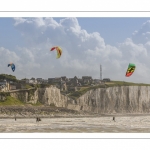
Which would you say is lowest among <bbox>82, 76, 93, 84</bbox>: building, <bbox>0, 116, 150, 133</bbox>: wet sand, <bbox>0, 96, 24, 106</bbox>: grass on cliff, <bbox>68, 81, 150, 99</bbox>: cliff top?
<bbox>0, 116, 150, 133</bbox>: wet sand

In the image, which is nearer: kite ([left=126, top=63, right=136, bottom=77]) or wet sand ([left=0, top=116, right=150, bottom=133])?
wet sand ([left=0, top=116, right=150, bottom=133])

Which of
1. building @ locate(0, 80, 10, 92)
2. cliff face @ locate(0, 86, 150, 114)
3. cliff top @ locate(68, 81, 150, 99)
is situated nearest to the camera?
building @ locate(0, 80, 10, 92)

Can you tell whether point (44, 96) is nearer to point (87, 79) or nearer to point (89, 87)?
point (89, 87)

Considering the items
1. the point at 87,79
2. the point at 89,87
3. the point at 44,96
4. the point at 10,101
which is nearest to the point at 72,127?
the point at 87,79

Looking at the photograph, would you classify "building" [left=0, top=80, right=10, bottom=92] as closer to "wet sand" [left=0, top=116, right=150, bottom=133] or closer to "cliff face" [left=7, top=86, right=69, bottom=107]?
"cliff face" [left=7, top=86, right=69, bottom=107]

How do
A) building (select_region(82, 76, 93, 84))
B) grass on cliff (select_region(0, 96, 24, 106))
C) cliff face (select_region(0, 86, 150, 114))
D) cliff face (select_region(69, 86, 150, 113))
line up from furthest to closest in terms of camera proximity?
1. cliff face (select_region(69, 86, 150, 113))
2. cliff face (select_region(0, 86, 150, 114))
3. grass on cliff (select_region(0, 96, 24, 106))
4. building (select_region(82, 76, 93, 84))

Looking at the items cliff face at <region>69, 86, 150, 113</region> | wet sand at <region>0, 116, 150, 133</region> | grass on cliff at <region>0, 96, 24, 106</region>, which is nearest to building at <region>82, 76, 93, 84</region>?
cliff face at <region>69, 86, 150, 113</region>
